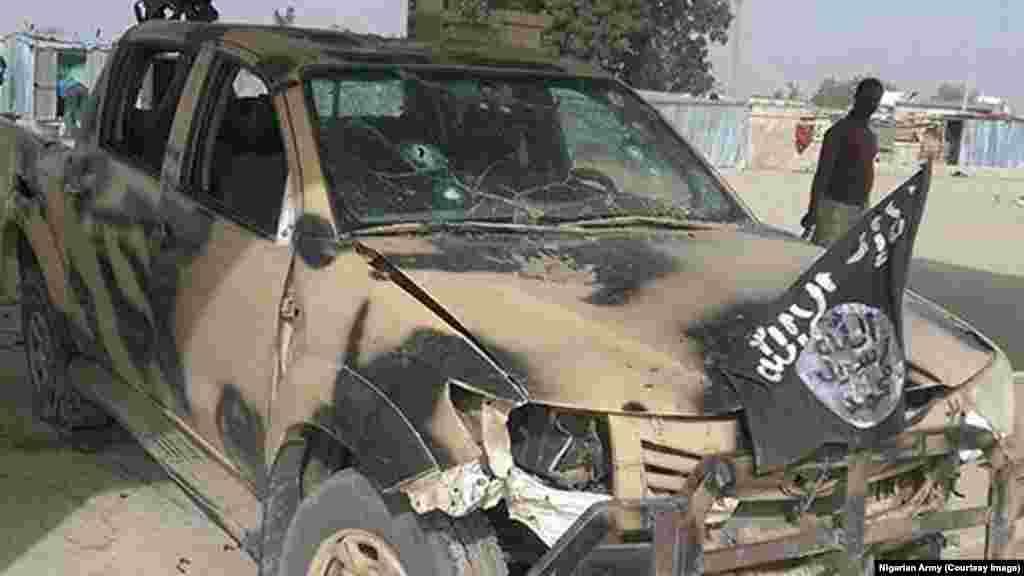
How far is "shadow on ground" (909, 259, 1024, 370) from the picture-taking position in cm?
955

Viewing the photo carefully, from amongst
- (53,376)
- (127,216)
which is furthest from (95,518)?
(127,216)

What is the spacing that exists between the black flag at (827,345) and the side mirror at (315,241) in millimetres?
1207

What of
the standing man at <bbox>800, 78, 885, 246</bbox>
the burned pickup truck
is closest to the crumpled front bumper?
the burned pickup truck

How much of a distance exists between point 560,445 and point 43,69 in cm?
2655

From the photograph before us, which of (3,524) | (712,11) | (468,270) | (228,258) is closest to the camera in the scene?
(468,270)

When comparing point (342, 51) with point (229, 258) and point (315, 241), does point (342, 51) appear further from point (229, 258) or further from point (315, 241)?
point (315, 241)

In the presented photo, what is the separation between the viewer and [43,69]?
88.5 ft

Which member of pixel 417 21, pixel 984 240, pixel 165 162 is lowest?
pixel 984 240

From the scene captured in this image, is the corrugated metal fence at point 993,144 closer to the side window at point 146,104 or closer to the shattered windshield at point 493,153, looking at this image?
the shattered windshield at point 493,153

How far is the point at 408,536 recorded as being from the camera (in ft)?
10.1

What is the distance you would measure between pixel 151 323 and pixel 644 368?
223cm

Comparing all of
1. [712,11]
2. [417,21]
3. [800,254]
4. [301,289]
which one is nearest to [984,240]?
[417,21]

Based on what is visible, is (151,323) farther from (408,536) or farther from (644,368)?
(644,368)

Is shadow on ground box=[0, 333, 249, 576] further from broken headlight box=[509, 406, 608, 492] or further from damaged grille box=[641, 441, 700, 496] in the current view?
damaged grille box=[641, 441, 700, 496]
